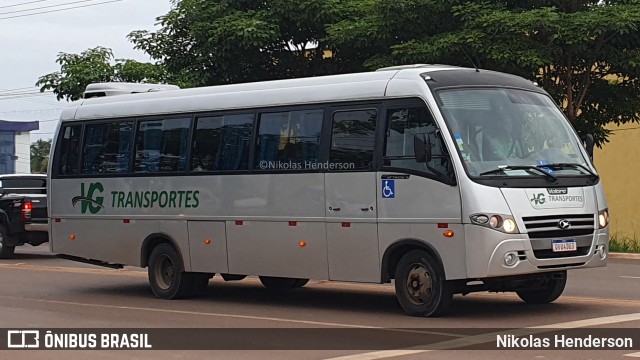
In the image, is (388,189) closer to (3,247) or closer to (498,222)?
(498,222)

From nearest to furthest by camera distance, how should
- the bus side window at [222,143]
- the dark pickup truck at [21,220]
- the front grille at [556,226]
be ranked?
the front grille at [556,226] < the bus side window at [222,143] < the dark pickup truck at [21,220]

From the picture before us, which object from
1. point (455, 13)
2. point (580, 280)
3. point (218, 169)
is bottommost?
point (580, 280)

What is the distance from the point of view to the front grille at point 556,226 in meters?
12.8

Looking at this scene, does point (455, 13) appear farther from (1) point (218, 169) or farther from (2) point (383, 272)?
(2) point (383, 272)

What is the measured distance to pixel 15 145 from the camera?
322ft

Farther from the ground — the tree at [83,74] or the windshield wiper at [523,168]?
the tree at [83,74]

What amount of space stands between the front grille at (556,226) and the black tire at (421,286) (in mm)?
1087

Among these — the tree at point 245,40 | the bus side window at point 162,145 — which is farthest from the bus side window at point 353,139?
the tree at point 245,40

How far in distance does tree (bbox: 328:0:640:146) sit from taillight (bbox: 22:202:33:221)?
8213mm

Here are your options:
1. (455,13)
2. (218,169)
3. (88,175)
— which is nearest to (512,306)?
(218,169)

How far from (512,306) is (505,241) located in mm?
2004

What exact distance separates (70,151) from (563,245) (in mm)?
8423

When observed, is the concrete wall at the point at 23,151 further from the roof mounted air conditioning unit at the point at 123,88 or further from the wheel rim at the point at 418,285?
the wheel rim at the point at 418,285

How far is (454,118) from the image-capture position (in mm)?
Answer: 13242
